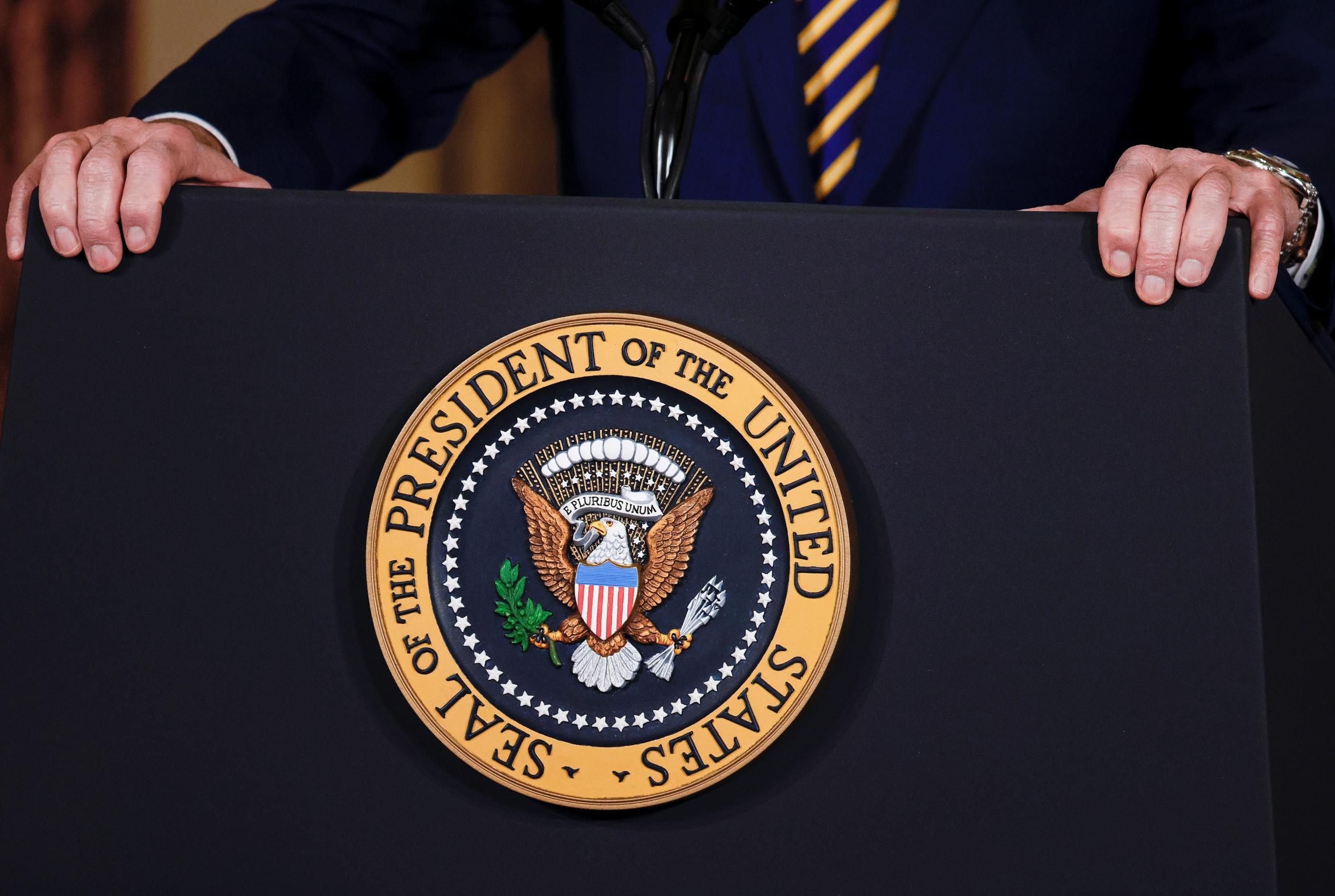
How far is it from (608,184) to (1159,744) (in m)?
1.15

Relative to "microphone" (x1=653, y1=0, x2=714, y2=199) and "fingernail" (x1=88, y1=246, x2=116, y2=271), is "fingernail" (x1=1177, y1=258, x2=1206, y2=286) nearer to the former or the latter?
"microphone" (x1=653, y1=0, x2=714, y2=199)

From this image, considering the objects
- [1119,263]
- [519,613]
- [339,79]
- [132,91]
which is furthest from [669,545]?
[132,91]

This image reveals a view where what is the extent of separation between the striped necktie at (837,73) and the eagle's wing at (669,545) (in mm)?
828

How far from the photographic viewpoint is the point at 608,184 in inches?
65.1

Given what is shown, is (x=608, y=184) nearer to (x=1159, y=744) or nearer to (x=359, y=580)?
(x=359, y=580)

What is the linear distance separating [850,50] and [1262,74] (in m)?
0.54

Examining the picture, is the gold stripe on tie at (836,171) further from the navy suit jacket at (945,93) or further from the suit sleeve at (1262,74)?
the suit sleeve at (1262,74)

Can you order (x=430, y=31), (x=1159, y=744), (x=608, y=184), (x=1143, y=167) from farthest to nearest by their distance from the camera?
(x=430, y=31), (x=608, y=184), (x=1143, y=167), (x=1159, y=744)

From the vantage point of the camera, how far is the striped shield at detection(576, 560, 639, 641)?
2.66 feet

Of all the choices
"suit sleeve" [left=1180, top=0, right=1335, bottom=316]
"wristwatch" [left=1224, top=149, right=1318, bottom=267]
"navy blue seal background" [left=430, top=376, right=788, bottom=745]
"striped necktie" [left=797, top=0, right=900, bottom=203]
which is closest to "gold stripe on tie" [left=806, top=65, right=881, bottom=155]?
"striped necktie" [left=797, top=0, right=900, bottom=203]

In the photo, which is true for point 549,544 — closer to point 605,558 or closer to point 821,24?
point 605,558

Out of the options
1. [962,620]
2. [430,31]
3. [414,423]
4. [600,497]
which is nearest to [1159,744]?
[962,620]

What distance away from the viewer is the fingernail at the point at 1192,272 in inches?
32.6

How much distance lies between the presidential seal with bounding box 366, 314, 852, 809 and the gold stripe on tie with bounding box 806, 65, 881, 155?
32.5 inches
